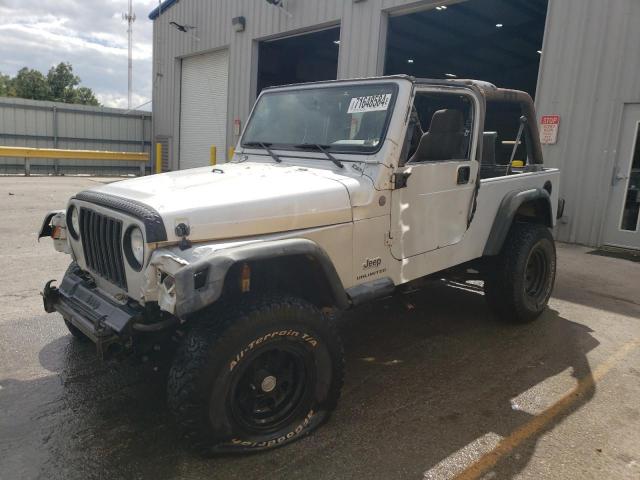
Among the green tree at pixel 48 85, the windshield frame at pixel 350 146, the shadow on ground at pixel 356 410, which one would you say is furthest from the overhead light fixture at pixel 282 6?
the green tree at pixel 48 85

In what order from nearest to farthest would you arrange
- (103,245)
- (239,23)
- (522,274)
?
1. (103,245)
2. (522,274)
3. (239,23)

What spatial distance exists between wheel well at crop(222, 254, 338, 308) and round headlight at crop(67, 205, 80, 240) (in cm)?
126

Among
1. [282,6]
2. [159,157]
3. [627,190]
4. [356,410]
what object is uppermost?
[282,6]

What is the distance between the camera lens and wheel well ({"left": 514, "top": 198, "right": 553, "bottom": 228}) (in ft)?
15.5

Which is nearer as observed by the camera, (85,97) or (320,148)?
(320,148)

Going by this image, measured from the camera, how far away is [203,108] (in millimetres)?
17047

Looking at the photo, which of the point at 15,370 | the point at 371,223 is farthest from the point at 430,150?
the point at 15,370

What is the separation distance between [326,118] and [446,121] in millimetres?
841

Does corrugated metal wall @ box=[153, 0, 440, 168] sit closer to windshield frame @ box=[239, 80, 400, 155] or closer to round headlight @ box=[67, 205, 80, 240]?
windshield frame @ box=[239, 80, 400, 155]

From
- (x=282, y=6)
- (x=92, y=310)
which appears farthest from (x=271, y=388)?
(x=282, y=6)

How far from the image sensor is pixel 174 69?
18047mm

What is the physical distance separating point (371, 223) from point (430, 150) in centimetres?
76

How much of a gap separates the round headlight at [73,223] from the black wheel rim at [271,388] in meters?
1.51

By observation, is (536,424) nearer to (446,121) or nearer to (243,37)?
(446,121)
